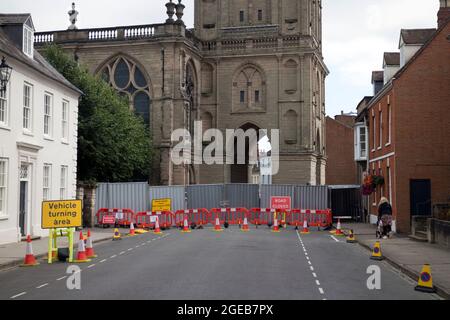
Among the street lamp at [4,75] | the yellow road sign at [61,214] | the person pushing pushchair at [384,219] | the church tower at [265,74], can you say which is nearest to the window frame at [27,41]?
the street lamp at [4,75]

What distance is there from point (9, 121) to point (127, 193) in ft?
49.3

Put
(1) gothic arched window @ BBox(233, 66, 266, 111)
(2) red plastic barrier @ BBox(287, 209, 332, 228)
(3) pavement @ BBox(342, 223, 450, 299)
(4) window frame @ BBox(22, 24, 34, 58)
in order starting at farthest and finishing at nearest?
1. (1) gothic arched window @ BBox(233, 66, 266, 111)
2. (2) red plastic barrier @ BBox(287, 209, 332, 228)
3. (4) window frame @ BBox(22, 24, 34, 58)
4. (3) pavement @ BBox(342, 223, 450, 299)

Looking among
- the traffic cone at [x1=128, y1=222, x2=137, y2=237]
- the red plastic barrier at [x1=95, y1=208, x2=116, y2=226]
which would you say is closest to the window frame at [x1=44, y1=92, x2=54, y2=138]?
the traffic cone at [x1=128, y1=222, x2=137, y2=237]

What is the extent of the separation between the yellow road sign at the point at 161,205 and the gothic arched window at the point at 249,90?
89.9 feet

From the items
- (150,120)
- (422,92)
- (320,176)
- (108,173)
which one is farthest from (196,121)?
(422,92)

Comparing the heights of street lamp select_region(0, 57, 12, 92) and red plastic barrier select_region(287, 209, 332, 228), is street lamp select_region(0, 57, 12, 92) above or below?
above

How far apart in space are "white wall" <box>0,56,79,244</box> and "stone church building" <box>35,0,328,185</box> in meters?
24.8

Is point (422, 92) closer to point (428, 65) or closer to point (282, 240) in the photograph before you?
point (428, 65)

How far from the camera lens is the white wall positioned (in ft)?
79.7

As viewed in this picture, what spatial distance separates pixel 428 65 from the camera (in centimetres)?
2959

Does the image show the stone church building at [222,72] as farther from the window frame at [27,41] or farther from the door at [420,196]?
the door at [420,196]

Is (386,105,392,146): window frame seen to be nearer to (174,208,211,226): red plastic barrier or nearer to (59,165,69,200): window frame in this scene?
(174,208,211,226): red plastic barrier

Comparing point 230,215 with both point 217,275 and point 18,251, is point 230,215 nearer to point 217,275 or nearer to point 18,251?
point 18,251
